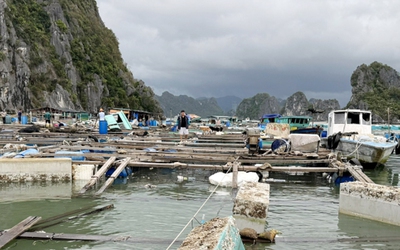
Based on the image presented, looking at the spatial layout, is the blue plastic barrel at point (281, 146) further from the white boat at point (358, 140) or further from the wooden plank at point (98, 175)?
the wooden plank at point (98, 175)

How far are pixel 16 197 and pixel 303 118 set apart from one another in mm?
36126

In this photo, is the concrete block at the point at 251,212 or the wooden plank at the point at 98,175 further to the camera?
the wooden plank at the point at 98,175

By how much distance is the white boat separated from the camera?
15.1m

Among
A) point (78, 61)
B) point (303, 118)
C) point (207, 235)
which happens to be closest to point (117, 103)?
point (78, 61)

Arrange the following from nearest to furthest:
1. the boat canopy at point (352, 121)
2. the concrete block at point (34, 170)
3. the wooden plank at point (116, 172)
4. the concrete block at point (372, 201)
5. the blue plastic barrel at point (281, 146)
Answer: the concrete block at point (372, 201), the wooden plank at point (116, 172), the concrete block at point (34, 170), the blue plastic barrel at point (281, 146), the boat canopy at point (352, 121)

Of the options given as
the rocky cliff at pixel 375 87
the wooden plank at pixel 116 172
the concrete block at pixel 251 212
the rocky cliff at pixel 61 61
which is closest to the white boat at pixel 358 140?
the wooden plank at pixel 116 172

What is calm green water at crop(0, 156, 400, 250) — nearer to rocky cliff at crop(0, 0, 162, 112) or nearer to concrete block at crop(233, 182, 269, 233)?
concrete block at crop(233, 182, 269, 233)

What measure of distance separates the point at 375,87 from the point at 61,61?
94.6m

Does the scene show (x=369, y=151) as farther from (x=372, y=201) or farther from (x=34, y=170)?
(x=34, y=170)

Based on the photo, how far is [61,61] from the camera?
76.8 meters

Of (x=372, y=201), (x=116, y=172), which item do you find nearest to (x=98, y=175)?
(x=116, y=172)

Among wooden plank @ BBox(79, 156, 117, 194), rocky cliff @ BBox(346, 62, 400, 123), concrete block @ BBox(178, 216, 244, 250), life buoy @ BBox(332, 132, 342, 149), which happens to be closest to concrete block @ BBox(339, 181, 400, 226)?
concrete block @ BBox(178, 216, 244, 250)

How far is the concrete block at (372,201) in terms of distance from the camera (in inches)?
259

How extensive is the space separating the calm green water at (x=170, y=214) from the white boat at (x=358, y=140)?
5.11 metres
